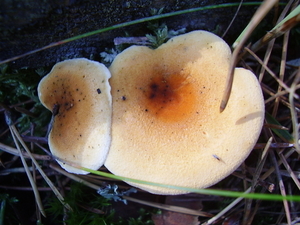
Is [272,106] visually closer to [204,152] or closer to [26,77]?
[204,152]

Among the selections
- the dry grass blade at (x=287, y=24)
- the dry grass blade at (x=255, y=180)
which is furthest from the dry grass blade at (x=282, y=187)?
the dry grass blade at (x=287, y=24)

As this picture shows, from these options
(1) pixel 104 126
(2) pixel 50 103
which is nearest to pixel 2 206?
(2) pixel 50 103

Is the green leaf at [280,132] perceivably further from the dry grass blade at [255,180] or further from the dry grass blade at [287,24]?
the dry grass blade at [287,24]

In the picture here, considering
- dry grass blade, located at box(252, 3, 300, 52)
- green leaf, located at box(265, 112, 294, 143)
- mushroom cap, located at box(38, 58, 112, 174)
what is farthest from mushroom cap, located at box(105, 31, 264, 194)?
green leaf, located at box(265, 112, 294, 143)

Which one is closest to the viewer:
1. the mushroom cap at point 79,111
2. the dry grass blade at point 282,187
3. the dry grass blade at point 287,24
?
the dry grass blade at point 287,24

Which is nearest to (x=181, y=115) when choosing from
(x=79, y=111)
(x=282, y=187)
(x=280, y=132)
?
(x=79, y=111)
